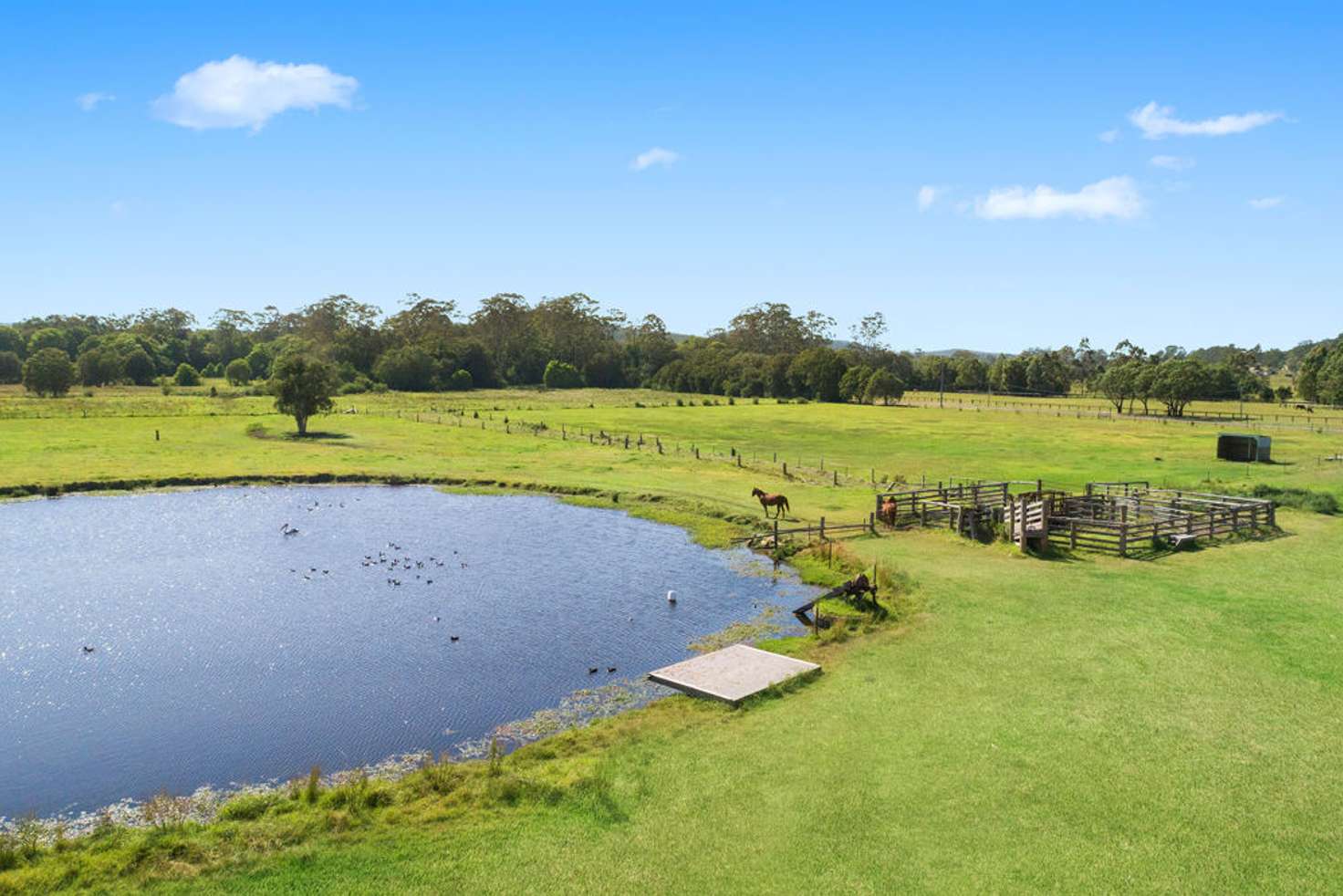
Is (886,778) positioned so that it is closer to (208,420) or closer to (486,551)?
(486,551)

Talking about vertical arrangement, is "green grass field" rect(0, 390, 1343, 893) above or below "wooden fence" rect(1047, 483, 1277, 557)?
below

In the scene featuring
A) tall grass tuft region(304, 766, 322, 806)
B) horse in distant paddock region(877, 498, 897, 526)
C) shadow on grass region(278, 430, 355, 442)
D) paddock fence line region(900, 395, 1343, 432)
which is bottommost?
tall grass tuft region(304, 766, 322, 806)

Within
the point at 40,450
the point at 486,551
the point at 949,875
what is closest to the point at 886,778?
the point at 949,875

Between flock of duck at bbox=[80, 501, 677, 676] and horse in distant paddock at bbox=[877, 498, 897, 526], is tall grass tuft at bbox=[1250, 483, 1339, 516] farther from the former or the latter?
flock of duck at bbox=[80, 501, 677, 676]

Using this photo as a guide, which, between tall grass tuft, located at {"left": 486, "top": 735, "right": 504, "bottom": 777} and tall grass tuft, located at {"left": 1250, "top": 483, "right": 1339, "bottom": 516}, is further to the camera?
tall grass tuft, located at {"left": 1250, "top": 483, "right": 1339, "bottom": 516}

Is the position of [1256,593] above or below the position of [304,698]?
above

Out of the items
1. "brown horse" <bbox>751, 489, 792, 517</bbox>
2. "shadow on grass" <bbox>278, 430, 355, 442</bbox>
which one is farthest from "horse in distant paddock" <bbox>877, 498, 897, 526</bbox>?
"shadow on grass" <bbox>278, 430, 355, 442</bbox>

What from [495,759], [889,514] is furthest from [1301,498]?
[495,759]

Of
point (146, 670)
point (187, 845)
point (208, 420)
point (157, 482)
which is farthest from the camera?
point (208, 420)
